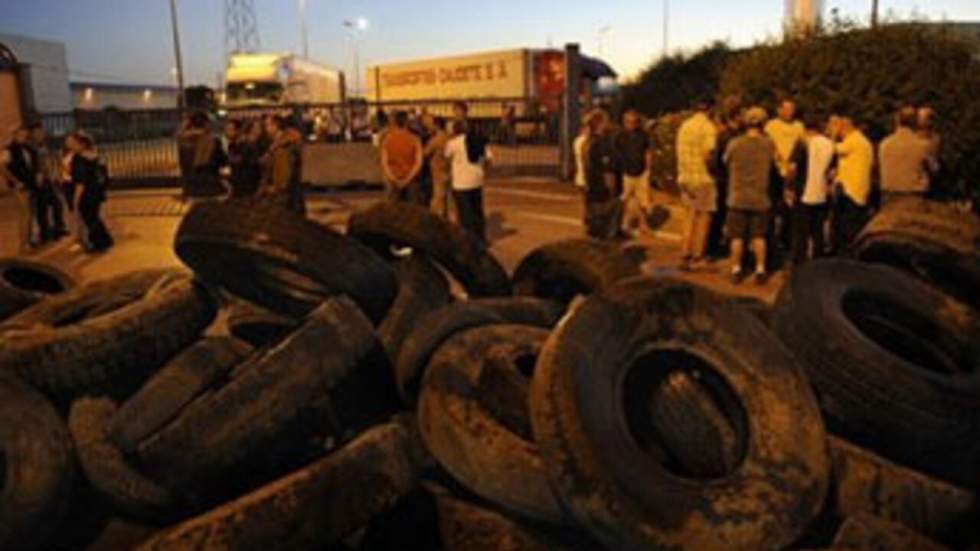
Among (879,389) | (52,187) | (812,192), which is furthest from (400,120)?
(879,389)

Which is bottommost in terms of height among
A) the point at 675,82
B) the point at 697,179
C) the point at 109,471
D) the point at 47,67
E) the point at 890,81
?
the point at 109,471

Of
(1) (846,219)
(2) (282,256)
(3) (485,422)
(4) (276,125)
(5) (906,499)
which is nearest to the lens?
(5) (906,499)

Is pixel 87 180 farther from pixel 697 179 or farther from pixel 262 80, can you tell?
pixel 262 80

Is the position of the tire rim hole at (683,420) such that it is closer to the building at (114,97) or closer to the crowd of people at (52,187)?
the crowd of people at (52,187)

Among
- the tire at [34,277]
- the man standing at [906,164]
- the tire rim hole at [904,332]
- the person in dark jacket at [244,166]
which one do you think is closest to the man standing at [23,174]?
the person in dark jacket at [244,166]

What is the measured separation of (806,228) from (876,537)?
6.95m

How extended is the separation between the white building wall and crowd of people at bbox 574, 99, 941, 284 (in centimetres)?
4584

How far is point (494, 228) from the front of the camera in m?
14.6

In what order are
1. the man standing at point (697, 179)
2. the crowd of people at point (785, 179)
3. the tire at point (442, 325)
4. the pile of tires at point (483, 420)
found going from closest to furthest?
the pile of tires at point (483, 420) → the tire at point (442, 325) → the crowd of people at point (785, 179) → the man standing at point (697, 179)

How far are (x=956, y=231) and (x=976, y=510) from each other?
3.28 metres

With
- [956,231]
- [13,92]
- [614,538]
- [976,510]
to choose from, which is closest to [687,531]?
[614,538]

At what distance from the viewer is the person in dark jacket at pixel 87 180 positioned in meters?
12.8

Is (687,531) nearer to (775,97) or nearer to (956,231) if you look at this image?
(956,231)

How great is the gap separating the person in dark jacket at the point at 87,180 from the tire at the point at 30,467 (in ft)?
28.5
